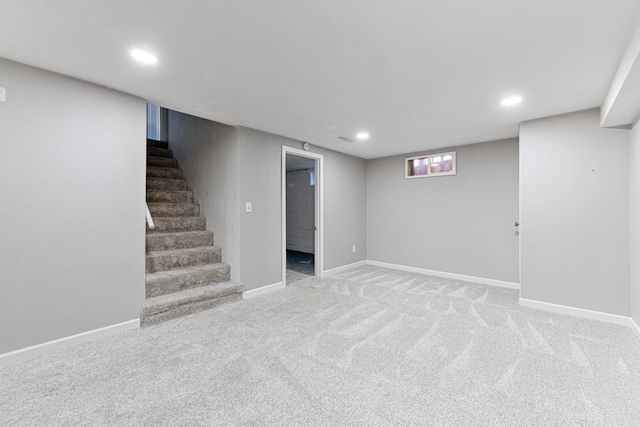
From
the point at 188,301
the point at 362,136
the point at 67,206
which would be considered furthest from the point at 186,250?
the point at 362,136

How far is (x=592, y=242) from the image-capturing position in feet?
9.98

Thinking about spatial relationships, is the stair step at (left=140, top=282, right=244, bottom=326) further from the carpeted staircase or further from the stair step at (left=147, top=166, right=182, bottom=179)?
the stair step at (left=147, top=166, right=182, bottom=179)

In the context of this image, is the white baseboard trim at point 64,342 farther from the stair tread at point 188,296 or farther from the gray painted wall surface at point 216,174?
the gray painted wall surface at point 216,174

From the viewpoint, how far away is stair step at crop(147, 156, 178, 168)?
15.2 ft

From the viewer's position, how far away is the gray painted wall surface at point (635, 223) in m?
2.62

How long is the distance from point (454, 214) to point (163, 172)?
4922 mm

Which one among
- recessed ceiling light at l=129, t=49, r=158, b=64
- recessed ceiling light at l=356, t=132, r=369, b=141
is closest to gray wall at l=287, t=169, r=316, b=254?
recessed ceiling light at l=356, t=132, r=369, b=141

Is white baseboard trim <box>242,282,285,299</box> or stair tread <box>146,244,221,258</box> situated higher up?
stair tread <box>146,244,221,258</box>

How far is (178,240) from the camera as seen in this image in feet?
12.5

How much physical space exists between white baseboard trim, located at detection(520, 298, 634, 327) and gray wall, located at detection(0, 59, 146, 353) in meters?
4.44

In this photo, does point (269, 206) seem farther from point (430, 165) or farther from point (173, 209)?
point (430, 165)

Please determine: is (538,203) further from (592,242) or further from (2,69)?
(2,69)

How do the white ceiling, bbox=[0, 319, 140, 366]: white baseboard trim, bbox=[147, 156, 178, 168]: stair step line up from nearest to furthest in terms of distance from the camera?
the white ceiling < bbox=[0, 319, 140, 366]: white baseboard trim < bbox=[147, 156, 178, 168]: stair step

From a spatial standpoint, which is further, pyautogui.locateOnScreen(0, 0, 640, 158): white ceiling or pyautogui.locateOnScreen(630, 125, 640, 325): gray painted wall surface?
pyautogui.locateOnScreen(630, 125, 640, 325): gray painted wall surface
